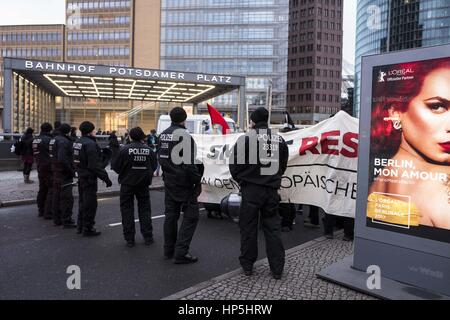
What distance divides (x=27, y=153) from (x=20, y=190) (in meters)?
2.07

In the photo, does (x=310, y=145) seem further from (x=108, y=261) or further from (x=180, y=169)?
(x=108, y=261)

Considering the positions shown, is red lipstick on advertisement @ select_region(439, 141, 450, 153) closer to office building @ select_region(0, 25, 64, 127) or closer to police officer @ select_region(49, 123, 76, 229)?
police officer @ select_region(49, 123, 76, 229)

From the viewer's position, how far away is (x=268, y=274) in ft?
15.5

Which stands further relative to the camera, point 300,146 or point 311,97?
point 311,97

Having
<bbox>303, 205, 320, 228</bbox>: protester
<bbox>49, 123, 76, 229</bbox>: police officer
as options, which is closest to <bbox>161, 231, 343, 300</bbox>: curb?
<bbox>303, 205, 320, 228</bbox>: protester

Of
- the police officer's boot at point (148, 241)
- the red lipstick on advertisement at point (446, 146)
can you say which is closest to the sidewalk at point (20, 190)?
the police officer's boot at point (148, 241)

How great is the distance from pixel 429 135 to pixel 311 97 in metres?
121

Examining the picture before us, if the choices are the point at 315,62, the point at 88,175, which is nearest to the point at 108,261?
the point at 88,175

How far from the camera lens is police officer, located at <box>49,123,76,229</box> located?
7297mm

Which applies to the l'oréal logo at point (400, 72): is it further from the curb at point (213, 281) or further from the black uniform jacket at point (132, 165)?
the black uniform jacket at point (132, 165)

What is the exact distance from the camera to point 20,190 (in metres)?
11.0

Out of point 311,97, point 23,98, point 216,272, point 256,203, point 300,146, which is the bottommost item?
point 216,272

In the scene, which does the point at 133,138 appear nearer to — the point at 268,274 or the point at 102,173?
the point at 102,173
